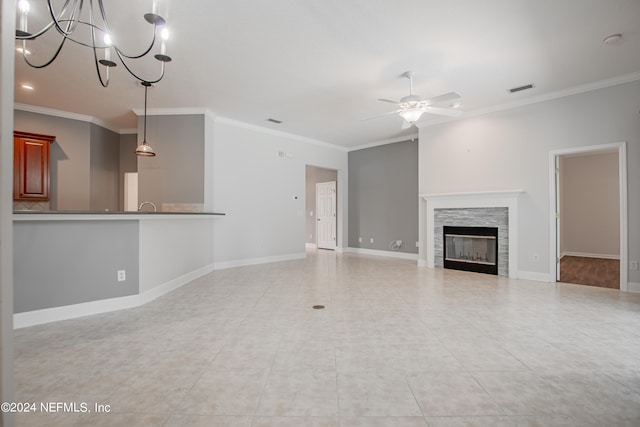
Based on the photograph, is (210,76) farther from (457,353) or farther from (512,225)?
(512,225)

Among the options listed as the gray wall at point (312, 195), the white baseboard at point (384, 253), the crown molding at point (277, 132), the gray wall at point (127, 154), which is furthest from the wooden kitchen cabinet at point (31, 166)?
the white baseboard at point (384, 253)

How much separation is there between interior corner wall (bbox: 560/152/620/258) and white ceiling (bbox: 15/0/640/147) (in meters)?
4.40

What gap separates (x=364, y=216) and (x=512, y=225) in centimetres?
391

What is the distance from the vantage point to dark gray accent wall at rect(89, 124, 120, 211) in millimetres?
6246

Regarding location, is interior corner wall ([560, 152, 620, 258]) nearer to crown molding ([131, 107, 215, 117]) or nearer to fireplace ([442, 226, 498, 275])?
fireplace ([442, 226, 498, 275])

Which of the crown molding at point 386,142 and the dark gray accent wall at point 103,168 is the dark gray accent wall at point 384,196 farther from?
the dark gray accent wall at point 103,168

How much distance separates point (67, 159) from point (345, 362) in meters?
6.97

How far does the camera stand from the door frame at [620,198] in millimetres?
4195

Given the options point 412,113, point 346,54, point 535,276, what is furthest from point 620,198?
point 346,54

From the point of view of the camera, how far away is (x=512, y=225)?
16.8 feet

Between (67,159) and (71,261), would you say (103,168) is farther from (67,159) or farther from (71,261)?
(71,261)

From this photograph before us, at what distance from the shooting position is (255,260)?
659cm

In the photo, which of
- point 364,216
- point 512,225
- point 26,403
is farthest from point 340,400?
point 364,216

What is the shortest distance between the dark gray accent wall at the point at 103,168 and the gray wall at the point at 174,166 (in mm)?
1542
